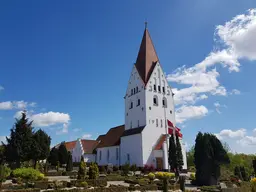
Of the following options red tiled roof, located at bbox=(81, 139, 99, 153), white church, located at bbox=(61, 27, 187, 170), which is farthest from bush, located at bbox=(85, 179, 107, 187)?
red tiled roof, located at bbox=(81, 139, 99, 153)

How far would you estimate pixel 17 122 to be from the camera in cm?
2923

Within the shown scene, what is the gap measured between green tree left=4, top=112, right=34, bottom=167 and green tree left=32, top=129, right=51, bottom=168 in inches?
25.5

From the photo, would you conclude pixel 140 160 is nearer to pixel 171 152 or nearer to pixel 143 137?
pixel 143 137

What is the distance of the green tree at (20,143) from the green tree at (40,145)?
647mm

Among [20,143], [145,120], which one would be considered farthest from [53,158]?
[145,120]

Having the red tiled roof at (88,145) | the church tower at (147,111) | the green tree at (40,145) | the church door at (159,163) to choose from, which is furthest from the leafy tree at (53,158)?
the church door at (159,163)

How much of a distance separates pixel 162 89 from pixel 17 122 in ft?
79.6

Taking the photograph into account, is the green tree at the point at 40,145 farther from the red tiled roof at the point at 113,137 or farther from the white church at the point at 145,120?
the red tiled roof at the point at 113,137

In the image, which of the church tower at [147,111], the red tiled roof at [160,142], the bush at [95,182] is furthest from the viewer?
the church tower at [147,111]

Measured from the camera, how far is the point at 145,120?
36531mm

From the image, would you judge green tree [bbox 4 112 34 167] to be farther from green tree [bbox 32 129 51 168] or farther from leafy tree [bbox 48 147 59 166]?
leafy tree [bbox 48 147 59 166]

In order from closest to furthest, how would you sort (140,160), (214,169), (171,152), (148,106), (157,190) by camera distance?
(157,190) < (214,169) < (171,152) < (140,160) < (148,106)

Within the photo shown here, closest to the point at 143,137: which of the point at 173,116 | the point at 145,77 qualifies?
the point at 173,116

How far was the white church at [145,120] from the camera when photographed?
34.8 m
